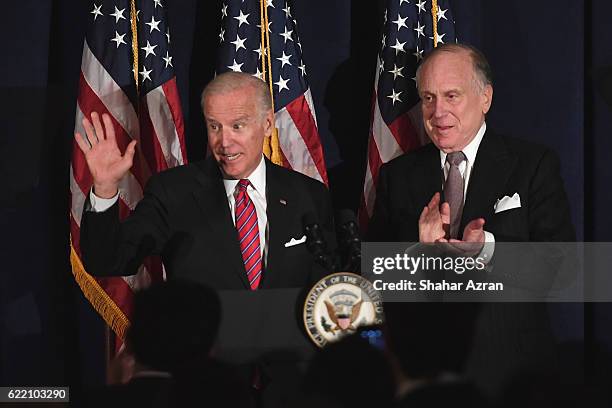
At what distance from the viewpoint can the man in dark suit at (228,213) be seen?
11.6 feet

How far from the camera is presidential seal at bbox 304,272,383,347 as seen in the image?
3.09 metres

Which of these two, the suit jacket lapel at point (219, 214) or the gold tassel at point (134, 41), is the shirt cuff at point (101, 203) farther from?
the gold tassel at point (134, 41)

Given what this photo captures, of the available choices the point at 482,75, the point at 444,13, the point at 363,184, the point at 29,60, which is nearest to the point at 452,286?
the point at 482,75

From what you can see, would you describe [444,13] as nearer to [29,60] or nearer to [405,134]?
[405,134]

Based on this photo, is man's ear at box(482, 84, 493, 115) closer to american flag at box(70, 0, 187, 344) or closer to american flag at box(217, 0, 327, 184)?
american flag at box(217, 0, 327, 184)

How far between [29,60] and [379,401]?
3267 mm

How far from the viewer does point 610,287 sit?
15.1 ft

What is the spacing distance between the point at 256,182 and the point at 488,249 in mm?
872

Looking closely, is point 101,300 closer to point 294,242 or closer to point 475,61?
point 294,242

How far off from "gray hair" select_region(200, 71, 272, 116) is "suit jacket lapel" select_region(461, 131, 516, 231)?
2.64 feet

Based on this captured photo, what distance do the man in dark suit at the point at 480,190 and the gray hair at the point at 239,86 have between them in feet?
1.83

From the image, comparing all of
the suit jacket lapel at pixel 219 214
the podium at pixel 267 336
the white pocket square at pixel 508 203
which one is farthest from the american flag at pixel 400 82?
the podium at pixel 267 336

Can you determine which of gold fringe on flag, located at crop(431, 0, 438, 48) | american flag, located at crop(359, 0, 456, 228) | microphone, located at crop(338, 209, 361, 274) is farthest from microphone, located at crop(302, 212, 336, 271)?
gold fringe on flag, located at crop(431, 0, 438, 48)

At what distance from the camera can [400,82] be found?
4.33 m
